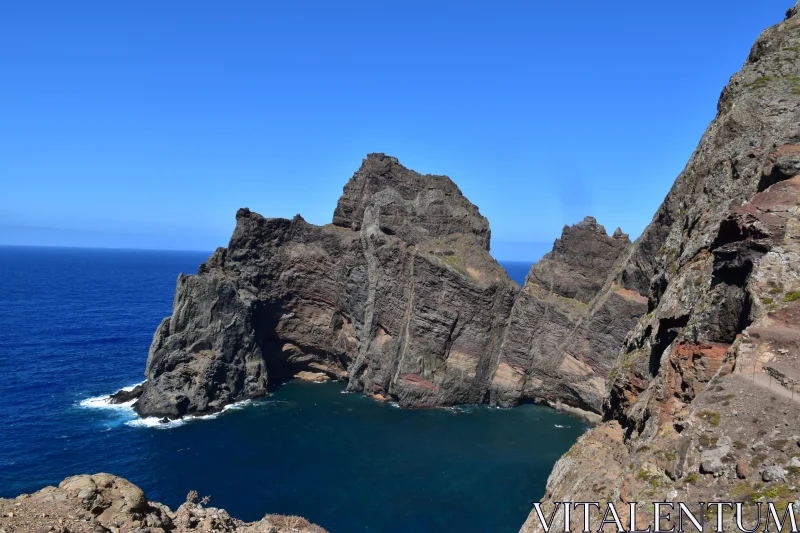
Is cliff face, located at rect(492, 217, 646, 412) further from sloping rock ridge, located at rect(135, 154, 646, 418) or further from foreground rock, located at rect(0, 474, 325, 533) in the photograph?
foreground rock, located at rect(0, 474, 325, 533)

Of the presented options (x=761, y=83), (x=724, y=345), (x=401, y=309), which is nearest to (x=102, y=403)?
(x=401, y=309)

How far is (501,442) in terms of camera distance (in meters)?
64.0

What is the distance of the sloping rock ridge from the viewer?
72.8 m

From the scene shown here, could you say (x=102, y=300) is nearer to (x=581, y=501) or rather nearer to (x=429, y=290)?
(x=429, y=290)

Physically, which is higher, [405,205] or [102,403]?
[405,205]

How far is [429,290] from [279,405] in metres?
28.3

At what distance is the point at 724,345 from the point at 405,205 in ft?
211

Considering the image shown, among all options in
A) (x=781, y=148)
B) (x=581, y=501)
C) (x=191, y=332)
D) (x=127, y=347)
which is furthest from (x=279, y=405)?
(x=781, y=148)

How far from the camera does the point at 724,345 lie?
62.0ft

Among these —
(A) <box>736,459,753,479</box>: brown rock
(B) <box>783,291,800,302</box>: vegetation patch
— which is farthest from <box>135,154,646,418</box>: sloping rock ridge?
(A) <box>736,459,753,479</box>: brown rock

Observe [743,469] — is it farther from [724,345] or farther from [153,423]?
[153,423]

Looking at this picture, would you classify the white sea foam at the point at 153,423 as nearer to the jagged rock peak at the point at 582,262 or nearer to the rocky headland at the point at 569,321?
the rocky headland at the point at 569,321

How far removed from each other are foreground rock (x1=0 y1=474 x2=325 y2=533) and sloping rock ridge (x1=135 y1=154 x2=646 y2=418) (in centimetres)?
4961

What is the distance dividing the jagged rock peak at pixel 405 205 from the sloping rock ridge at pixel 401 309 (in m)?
0.23
